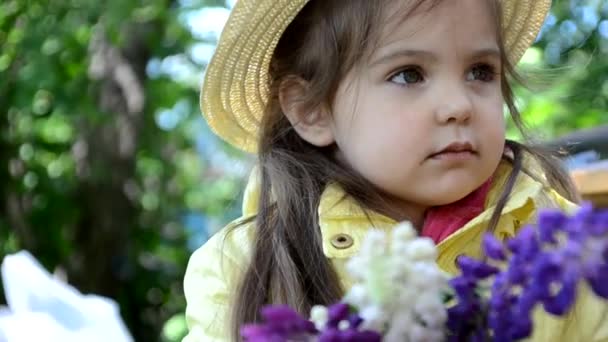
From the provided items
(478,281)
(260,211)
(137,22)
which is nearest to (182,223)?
(137,22)

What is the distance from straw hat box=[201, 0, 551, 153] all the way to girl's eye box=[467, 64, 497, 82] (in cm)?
23

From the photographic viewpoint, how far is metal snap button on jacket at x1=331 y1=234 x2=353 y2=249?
1.52 metres

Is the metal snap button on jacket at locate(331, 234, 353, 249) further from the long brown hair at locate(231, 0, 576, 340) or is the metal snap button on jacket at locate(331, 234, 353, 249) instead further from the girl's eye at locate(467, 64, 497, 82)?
the girl's eye at locate(467, 64, 497, 82)

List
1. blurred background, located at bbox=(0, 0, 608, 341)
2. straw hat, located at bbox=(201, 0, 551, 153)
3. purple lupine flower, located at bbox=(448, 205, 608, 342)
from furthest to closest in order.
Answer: blurred background, located at bbox=(0, 0, 608, 341) → straw hat, located at bbox=(201, 0, 551, 153) → purple lupine flower, located at bbox=(448, 205, 608, 342)

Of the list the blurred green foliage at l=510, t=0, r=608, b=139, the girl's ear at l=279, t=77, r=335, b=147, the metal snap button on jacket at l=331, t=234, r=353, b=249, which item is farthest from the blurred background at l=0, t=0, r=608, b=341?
the metal snap button on jacket at l=331, t=234, r=353, b=249

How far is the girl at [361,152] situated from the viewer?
151 centimetres

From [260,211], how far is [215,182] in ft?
15.6

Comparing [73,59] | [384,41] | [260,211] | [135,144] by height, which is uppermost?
[384,41]

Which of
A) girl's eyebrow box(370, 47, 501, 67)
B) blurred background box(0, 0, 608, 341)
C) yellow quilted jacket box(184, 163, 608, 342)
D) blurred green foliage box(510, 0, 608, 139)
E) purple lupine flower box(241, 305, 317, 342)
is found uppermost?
purple lupine flower box(241, 305, 317, 342)

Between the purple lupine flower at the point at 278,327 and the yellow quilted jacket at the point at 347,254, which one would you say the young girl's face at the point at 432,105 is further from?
the purple lupine flower at the point at 278,327

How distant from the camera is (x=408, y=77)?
5.04ft

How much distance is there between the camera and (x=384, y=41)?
158 cm

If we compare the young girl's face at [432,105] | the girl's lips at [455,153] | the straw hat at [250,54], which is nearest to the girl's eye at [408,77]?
the young girl's face at [432,105]

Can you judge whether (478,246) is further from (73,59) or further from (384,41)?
(73,59)
